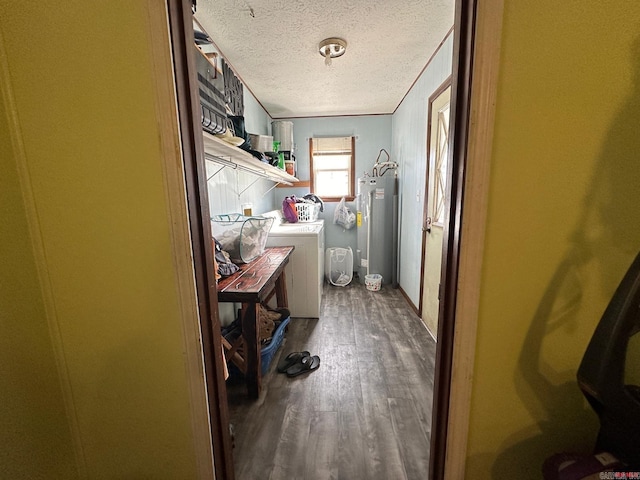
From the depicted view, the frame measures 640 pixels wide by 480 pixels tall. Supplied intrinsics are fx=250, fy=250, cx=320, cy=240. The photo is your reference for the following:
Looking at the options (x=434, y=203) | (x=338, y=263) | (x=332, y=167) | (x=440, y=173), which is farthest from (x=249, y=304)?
(x=332, y=167)

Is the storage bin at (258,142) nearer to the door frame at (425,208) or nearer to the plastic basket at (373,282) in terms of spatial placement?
the door frame at (425,208)

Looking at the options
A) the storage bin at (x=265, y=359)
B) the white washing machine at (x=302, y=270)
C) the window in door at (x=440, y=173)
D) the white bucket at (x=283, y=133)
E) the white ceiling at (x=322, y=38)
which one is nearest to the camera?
the white ceiling at (x=322, y=38)

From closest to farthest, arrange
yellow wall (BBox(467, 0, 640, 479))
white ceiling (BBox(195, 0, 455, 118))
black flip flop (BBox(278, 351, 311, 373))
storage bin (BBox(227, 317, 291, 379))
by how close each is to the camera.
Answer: yellow wall (BBox(467, 0, 640, 479)) < white ceiling (BBox(195, 0, 455, 118)) < storage bin (BBox(227, 317, 291, 379)) < black flip flop (BBox(278, 351, 311, 373))

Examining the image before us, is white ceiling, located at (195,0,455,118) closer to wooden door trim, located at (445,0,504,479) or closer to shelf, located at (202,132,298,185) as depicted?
shelf, located at (202,132,298,185)

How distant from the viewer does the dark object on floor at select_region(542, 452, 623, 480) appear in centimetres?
54

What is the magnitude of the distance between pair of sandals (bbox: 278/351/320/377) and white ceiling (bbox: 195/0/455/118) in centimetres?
240

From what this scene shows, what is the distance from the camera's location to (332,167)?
3.97 meters

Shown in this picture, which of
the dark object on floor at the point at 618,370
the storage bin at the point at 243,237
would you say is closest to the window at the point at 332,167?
the storage bin at the point at 243,237

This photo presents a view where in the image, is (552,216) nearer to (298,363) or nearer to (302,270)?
(298,363)

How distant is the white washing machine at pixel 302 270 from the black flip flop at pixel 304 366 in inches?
28.7

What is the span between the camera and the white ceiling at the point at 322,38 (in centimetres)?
160

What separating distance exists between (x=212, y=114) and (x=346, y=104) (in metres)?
2.52

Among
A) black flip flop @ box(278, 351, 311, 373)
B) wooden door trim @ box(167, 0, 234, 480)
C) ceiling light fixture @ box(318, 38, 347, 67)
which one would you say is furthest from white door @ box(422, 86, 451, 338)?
wooden door trim @ box(167, 0, 234, 480)

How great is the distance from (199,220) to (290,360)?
5.00ft
